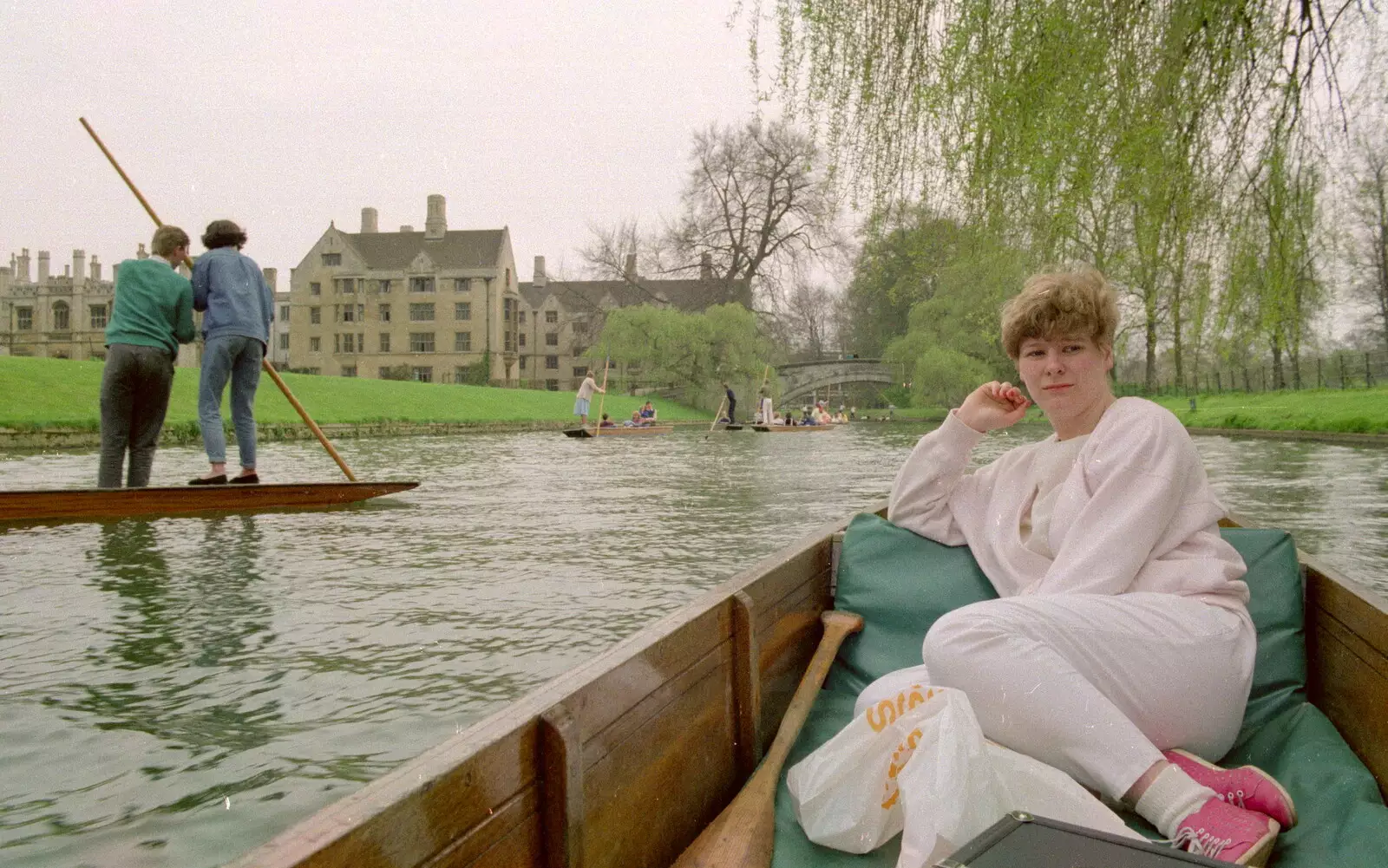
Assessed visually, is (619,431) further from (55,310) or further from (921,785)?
(55,310)

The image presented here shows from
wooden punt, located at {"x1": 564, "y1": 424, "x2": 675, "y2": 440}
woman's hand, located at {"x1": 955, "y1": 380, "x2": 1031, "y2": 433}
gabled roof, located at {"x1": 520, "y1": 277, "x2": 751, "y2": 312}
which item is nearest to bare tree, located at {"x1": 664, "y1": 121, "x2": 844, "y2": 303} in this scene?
gabled roof, located at {"x1": 520, "y1": 277, "x2": 751, "y2": 312}

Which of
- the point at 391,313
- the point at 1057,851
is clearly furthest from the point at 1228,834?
the point at 391,313

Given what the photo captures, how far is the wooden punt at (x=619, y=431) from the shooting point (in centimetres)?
1897

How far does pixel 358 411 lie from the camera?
68.8 feet

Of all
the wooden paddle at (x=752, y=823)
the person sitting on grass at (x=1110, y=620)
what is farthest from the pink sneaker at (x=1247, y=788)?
the wooden paddle at (x=752, y=823)

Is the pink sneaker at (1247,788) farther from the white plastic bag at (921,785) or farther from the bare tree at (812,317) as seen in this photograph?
the bare tree at (812,317)

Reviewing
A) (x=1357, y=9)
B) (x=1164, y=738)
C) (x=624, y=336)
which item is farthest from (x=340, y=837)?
(x=624, y=336)

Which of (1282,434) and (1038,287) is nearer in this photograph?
(1038,287)

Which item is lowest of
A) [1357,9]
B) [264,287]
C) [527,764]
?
[527,764]

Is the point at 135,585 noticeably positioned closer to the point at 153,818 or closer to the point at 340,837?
the point at 153,818

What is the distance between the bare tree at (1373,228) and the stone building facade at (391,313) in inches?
1359

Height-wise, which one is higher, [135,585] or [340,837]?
[340,837]

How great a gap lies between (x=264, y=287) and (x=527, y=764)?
5339 mm

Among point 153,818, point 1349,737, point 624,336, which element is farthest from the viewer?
point 624,336
